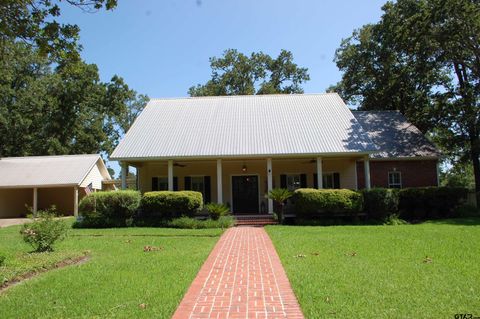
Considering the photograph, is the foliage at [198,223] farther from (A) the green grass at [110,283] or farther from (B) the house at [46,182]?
(B) the house at [46,182]

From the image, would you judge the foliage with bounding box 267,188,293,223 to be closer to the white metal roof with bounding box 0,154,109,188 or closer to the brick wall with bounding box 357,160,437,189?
the brick wall with bounding box 357,160,437,189

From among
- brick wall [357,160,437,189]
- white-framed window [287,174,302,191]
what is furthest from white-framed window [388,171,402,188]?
white-framed window [287,174,302,191]

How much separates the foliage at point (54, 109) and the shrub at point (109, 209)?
919 inches

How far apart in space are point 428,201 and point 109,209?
14.1 metres

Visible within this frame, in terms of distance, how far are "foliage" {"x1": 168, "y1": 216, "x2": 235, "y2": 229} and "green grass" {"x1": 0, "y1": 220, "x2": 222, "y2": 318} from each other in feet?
15.2

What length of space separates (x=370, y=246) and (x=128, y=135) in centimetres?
1461

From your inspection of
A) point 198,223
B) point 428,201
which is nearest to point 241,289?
point 198,223

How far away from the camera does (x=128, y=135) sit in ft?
71.4

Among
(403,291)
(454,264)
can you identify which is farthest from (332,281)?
(454,264)

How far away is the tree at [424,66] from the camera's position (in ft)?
74.9

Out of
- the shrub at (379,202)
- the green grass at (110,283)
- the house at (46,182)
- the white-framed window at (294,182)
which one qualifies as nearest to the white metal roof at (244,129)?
the shrub at (379,202)

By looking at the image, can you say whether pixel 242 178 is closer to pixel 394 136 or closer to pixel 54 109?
pixel 394 136

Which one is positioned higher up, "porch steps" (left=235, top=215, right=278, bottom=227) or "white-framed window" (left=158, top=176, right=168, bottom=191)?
Answer: "white-framed window" (left=158, top=176, right=168, bottom=191)

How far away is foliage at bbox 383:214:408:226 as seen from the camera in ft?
58.5
